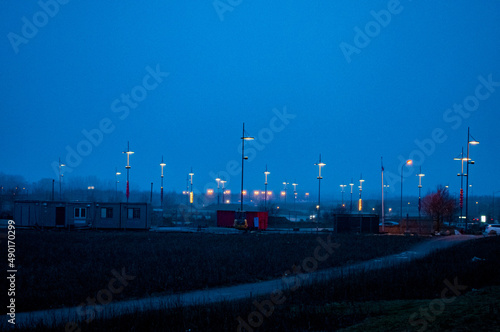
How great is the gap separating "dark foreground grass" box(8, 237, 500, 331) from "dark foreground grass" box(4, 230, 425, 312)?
14.7ft

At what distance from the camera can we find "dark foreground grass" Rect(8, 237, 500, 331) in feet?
25.6

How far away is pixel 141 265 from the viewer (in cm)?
2012

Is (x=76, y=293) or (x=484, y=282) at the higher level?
(x=484, y=282)

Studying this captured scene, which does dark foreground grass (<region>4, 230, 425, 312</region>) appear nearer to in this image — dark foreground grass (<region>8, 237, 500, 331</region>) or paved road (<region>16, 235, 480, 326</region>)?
paved road (<region>16, 235, 480, 326</region>)

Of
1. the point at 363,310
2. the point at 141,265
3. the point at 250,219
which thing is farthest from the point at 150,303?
the point at 250,219

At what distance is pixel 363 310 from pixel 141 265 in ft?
41.7

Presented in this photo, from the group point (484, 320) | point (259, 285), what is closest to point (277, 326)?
point (484, 320)

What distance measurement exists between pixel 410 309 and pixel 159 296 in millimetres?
7980

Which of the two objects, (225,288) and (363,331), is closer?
(363,331)

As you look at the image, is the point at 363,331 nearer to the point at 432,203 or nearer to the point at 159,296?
the point at 159,296

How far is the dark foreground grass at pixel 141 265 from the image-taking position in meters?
14.8

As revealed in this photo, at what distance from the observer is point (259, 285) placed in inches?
644

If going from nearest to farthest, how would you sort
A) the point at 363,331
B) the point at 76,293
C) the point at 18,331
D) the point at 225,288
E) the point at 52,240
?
the point at 363,331 < the point at 18,331 < the point at 76,293 < the point at 225,288 < the point at 52,240

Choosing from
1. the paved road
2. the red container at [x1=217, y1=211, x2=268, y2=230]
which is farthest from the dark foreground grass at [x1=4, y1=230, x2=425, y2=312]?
the red container at [x1=217, y1=211, x2=268, y2=230]
